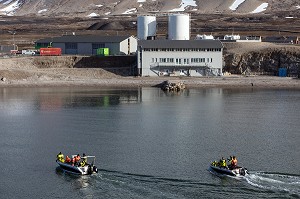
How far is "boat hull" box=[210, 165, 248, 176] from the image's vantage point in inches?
1479

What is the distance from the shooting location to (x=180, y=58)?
84438 millimetres

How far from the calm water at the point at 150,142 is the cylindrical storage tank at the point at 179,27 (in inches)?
935

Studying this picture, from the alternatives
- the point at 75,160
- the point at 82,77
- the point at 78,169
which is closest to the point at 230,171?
the point at 78,169

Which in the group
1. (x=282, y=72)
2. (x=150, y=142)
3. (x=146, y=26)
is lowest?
(x=150, y=142)

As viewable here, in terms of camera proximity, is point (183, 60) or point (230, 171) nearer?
point (230, 171)

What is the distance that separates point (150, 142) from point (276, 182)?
12.8 metres

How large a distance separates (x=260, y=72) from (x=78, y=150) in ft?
160

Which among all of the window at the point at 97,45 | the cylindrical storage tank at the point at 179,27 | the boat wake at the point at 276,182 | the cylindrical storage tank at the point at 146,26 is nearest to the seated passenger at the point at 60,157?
the boat wake at the point at 276,182

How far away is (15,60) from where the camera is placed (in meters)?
88.7

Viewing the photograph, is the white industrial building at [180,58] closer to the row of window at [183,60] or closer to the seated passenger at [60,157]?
the row of window at [183,60]

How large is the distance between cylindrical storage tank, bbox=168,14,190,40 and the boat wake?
195 ft

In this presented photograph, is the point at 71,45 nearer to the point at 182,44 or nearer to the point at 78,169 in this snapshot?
the point at 182,44

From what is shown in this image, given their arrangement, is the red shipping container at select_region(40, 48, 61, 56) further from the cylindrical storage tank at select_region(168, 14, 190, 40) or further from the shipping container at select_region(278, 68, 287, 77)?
the shipping container at select_region(278, 68, 287, 77)

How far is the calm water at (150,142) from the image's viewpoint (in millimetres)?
35875
